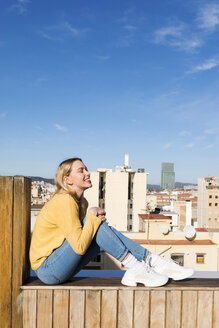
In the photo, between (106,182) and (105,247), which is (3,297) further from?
(106,182)

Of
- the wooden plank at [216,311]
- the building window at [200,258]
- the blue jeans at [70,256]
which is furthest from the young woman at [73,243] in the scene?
the building window at [200,258]

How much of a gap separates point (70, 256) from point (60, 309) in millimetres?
391

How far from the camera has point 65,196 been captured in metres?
2.10

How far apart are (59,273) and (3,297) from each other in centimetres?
42

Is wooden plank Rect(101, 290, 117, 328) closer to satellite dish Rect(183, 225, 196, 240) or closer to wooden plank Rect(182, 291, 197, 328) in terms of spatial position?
wooden plank Rect(182, 291, 197, 328)

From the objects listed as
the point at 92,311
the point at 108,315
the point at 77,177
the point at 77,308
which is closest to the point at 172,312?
the point at 108,315

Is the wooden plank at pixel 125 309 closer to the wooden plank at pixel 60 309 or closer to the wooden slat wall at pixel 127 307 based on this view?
the wooden slat wall at pixel 127 307

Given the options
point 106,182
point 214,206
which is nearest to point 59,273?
point 106,182

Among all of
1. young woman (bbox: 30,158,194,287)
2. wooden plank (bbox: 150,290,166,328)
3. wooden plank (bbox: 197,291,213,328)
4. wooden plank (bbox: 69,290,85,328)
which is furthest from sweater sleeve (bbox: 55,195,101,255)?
wooden plank (bbox: 197,291,213,328)

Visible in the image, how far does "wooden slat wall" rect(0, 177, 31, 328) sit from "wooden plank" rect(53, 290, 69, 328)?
0.24 meters

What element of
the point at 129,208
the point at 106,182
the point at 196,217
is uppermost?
the point at 106,182

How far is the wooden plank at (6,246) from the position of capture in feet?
6.84

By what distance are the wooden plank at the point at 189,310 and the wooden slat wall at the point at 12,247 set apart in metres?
1.17

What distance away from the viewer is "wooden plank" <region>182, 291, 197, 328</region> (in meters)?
2.14
